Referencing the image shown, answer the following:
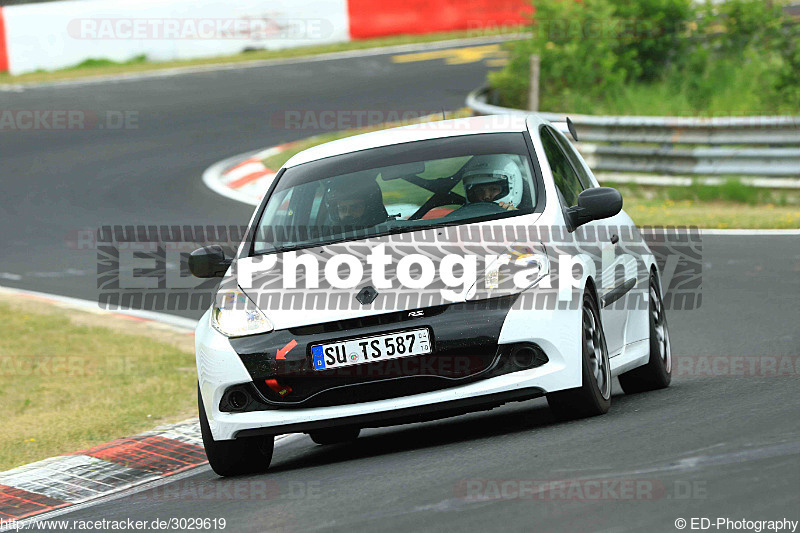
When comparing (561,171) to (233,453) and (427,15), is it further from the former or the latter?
(427,15)

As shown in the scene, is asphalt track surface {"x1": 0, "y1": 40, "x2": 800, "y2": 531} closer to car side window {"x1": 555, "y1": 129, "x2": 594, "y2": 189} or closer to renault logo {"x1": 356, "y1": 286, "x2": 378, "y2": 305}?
renault logo {"x1": 356, "y1": 286, "x2": 378, "y2": 305}

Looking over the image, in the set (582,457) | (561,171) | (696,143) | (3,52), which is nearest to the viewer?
(582,457)

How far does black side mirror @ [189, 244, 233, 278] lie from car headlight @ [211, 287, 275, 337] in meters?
0.64

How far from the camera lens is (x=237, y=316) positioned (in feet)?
21.4

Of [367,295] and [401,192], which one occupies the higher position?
[401,192]

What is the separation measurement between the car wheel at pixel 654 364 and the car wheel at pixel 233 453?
2.40 metres

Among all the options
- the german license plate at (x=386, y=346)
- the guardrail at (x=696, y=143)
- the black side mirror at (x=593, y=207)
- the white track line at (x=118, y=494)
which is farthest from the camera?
the guardrail at (x=696, y=143)

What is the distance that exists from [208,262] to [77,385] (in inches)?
108

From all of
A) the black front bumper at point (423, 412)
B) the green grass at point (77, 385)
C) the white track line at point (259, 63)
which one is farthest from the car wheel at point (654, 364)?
the white track line at point (259, 63)

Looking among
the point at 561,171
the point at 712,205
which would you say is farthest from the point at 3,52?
the point at 561,171

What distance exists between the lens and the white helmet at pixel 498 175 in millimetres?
7152

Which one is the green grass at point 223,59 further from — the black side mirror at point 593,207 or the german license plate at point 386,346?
the german license plate at point 386,346

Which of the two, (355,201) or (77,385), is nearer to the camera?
(355,201)

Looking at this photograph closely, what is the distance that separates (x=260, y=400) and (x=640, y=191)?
11.4 m
